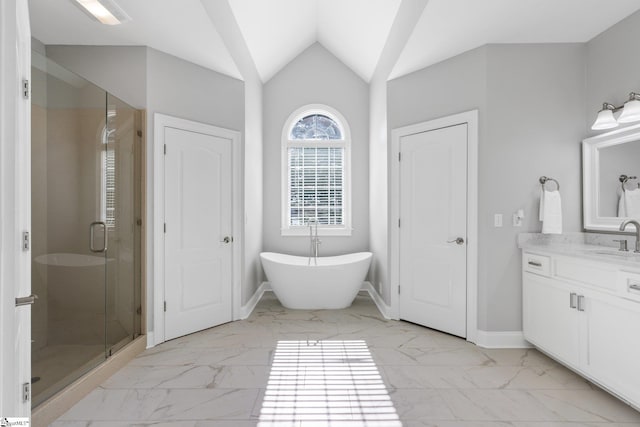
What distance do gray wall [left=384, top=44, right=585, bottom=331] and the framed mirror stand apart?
0.29 feet

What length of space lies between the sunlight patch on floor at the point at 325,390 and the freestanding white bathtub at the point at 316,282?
37.8 inches

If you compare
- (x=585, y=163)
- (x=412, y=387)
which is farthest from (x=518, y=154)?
(x=412, y=387)

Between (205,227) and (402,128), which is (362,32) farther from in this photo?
(205,227)

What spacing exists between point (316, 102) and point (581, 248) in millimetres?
3546

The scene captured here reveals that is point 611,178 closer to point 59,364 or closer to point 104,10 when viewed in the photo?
point 104,10

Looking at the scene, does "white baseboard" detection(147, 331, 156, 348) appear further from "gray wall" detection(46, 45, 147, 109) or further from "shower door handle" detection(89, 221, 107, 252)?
"gray wall" detection(46, 45, 147, 109)

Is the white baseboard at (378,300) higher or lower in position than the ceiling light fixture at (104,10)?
lower

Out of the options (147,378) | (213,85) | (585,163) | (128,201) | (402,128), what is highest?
(213,85)

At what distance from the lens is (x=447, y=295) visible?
308 centimetres

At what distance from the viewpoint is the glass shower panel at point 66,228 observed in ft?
6.78

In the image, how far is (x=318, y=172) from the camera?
4.81 m

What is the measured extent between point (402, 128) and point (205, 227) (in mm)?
2228

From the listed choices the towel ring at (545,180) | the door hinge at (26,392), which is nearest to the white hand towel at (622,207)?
Result: the towel ring at (545,180)

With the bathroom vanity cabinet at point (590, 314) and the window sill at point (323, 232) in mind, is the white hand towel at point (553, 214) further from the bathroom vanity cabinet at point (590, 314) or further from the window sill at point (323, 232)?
the window sill at point (323, 232)
